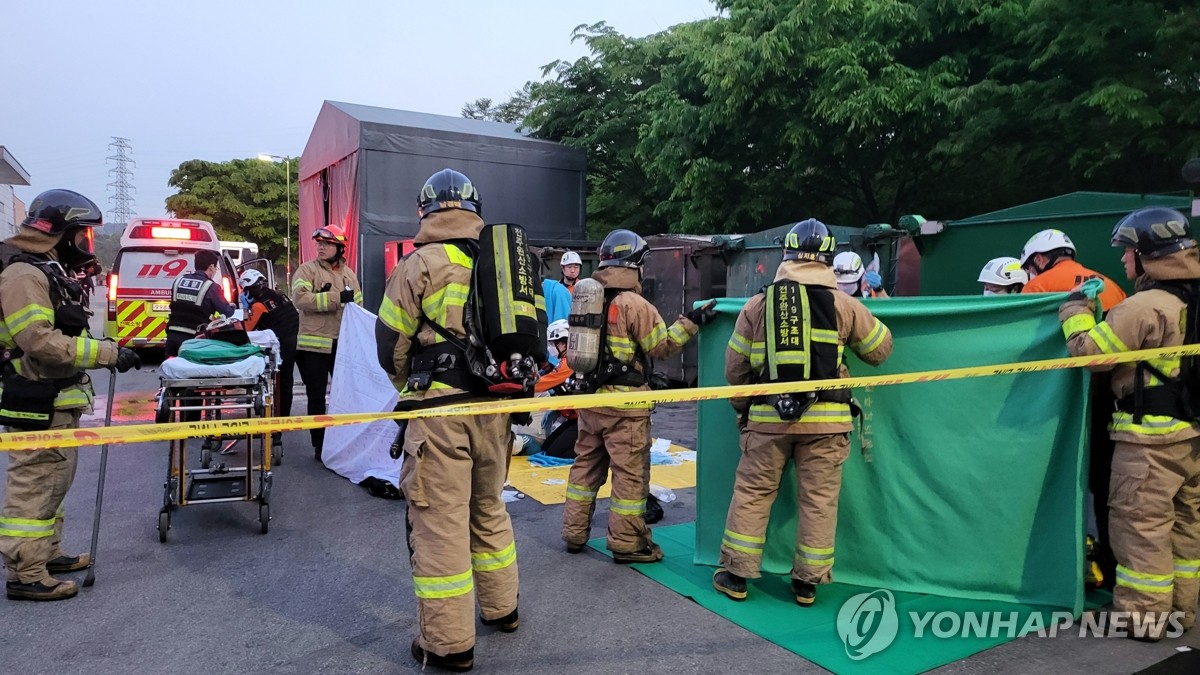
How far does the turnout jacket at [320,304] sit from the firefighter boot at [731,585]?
418 centimetres

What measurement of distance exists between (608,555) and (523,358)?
73.3 inches

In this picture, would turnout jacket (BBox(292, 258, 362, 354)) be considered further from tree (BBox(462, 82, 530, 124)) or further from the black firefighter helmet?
tree (BBox(462, 82, 530, 124))

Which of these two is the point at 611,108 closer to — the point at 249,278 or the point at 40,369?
the point at 249,278

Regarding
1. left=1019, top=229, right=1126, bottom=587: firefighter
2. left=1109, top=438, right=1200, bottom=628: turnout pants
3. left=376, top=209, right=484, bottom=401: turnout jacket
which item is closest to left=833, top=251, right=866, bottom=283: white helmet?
left=1019, top=229, right=1126, bottom=587: firefighter

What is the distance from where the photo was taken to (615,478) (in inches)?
183

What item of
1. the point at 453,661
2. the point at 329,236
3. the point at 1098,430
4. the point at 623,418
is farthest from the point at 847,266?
the point at 453,661

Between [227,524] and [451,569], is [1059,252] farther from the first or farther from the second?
[227,524]

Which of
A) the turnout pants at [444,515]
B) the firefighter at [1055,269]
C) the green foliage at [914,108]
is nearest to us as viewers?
the turnout pants at [444,515]

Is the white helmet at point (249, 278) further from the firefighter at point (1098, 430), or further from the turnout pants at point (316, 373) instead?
the firefighter at point (1098, 430)

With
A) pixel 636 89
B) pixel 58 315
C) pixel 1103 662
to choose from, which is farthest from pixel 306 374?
pixel 636 89

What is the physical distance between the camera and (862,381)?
12.3ft

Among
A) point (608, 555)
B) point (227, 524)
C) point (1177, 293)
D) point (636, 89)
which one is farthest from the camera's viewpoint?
point (636, 89)

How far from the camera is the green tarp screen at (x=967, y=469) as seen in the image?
12.6ft

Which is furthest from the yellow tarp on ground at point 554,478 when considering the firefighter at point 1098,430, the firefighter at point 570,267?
the firefighter at point 1098,430
